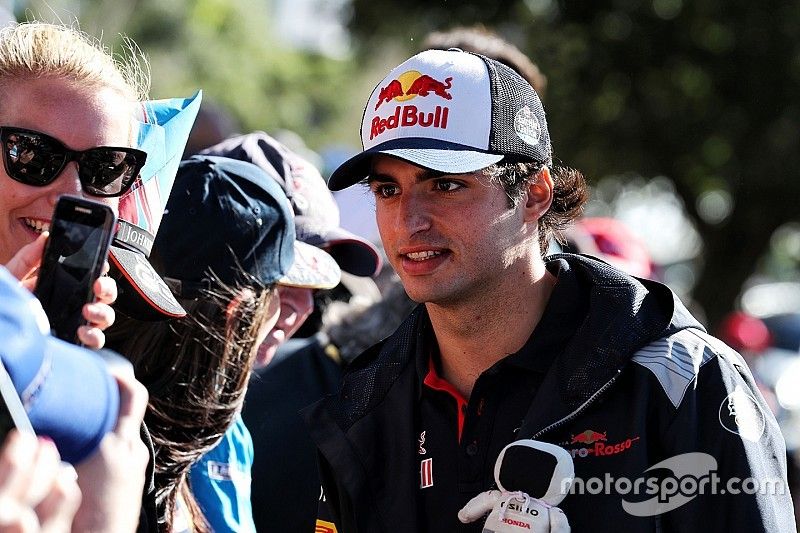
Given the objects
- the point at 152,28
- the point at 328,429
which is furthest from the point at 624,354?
the point at 152,28

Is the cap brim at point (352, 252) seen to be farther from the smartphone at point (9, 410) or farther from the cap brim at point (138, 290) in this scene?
the smartphone at point (9, 410)

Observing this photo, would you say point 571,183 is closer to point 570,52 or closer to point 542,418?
point 542,418

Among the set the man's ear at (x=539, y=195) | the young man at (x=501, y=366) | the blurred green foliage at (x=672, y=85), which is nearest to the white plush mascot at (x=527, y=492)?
the young man at (x=501, y=366)

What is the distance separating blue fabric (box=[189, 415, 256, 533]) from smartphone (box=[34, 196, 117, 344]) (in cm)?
141

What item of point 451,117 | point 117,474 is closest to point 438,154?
point 451,117

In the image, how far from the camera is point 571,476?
2613 mm

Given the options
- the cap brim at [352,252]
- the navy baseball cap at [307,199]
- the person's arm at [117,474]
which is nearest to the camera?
the person's arm at [117,474]

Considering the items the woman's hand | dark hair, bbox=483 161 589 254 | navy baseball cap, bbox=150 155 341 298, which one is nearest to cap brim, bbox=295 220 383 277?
navy baseball cap, bbox=150 155 341 298

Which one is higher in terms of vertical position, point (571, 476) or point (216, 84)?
point (216, 84)

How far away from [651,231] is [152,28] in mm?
23624

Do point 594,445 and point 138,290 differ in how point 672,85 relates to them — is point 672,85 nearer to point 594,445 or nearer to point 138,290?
point 594,445

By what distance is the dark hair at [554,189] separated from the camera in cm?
312

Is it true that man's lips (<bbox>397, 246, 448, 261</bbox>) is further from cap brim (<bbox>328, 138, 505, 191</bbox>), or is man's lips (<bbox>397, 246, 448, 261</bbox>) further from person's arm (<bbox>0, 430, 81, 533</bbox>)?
person's arm (<bbox>0, 430, 81, 533</bbox>)

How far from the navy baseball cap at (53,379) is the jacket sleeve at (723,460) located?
4.81ft
